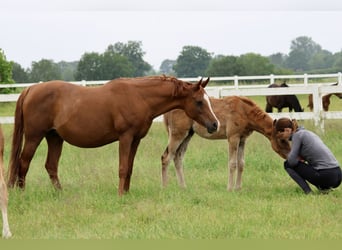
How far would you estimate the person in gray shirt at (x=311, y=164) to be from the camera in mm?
8672

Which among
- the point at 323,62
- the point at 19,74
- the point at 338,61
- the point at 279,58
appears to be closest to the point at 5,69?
the point at 19,74

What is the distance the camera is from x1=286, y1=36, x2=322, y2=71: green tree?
9906cm

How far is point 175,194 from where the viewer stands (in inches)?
342

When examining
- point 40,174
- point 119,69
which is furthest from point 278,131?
point 119,69

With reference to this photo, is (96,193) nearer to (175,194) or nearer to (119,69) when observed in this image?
(175,194)

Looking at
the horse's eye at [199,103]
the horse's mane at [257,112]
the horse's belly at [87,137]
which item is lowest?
the horse's belly at [87,137]

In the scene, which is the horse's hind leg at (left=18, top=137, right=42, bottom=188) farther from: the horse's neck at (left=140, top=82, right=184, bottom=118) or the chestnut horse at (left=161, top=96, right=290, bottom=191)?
the chestnut horse at (left=161, top=96, right=290, bottom=191)

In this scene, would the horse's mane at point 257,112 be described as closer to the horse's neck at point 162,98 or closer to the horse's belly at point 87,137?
the horse's neck at point 162,98

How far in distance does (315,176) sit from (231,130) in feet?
5.73

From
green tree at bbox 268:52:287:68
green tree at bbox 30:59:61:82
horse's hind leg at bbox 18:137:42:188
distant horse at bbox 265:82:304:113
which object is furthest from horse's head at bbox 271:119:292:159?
green tree at bbox 268:52:287:68

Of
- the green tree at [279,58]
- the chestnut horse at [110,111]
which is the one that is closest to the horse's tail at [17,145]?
the chestnut horse at [110,111]

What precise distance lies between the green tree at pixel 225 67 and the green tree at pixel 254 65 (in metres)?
0.76

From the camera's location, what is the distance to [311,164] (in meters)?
8.81

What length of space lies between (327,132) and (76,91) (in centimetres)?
850
